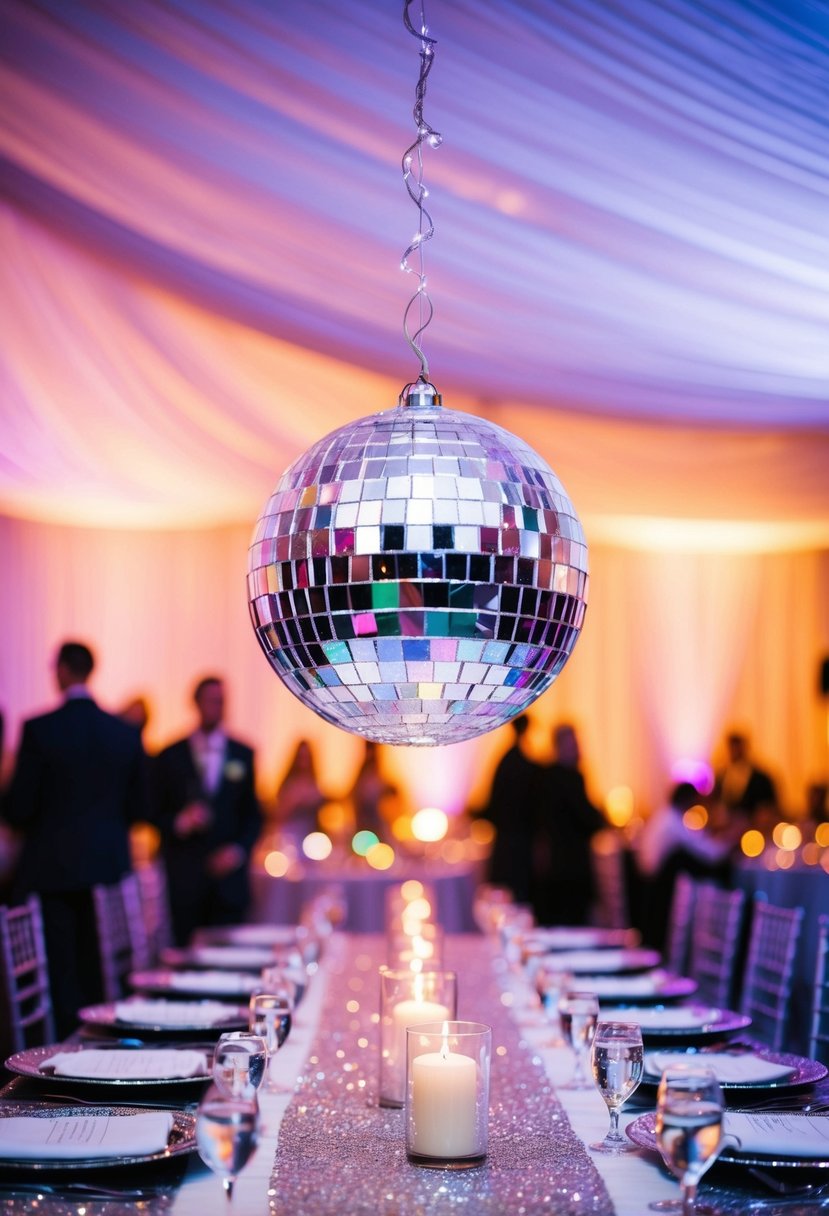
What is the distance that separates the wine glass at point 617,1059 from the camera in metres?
1.84

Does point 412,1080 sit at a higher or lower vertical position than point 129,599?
lower

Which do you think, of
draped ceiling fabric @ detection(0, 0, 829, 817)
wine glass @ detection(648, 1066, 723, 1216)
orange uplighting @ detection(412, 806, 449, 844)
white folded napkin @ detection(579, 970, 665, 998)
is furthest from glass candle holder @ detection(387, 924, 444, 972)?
orange uplighting @ detection(412, 806, 449, 844)

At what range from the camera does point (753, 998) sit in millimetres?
3621

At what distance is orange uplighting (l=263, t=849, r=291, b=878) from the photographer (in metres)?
6.76

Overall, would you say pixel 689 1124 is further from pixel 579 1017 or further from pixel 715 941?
pixel 715 941

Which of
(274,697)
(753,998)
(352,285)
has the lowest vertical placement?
(753,998)

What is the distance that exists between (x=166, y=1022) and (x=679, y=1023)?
0.94 m

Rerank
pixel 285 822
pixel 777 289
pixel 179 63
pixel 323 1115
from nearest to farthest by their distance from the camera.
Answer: pixel 323 1115 → pixel 179 63 → pixel 777 289 → pixel 285 822

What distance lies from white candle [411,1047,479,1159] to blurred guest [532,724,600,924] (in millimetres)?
5389

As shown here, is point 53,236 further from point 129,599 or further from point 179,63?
point 129,599

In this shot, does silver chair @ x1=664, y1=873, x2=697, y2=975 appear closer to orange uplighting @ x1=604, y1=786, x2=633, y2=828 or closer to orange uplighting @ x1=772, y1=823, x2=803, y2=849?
orange uplighting @ x1=772, y1=823, x2=803, y2=849

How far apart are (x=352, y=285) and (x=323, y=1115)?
350 cm

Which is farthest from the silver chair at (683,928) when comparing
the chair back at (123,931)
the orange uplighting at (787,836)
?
the orange uplighting at (787,836)

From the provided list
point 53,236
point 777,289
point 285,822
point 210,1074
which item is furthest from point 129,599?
point 210,1074
